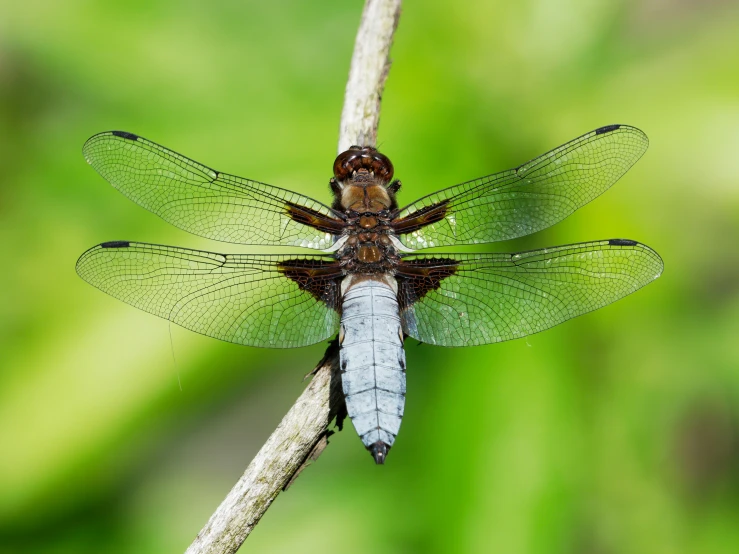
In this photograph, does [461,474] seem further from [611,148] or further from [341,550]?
[611,148]

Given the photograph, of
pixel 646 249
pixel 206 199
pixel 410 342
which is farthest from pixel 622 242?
pixel 206 199

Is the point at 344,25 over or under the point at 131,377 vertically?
over

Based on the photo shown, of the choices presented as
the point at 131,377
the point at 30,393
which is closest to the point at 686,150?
the point at 131,377

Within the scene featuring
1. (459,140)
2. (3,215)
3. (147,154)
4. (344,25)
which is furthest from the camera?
(344,25)

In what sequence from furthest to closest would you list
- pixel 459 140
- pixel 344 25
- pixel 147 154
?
→ pixel 344 25 < pixel 459 140 < pixel 147 154

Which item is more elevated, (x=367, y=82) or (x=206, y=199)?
(x=367, y=82)

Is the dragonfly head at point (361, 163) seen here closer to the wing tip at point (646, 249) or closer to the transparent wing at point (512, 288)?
the transparent wing at point (512, 288)

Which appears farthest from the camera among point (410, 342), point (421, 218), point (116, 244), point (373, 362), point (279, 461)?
point (410, 342)

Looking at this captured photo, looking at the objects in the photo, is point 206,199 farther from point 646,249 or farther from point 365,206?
point 646,249
